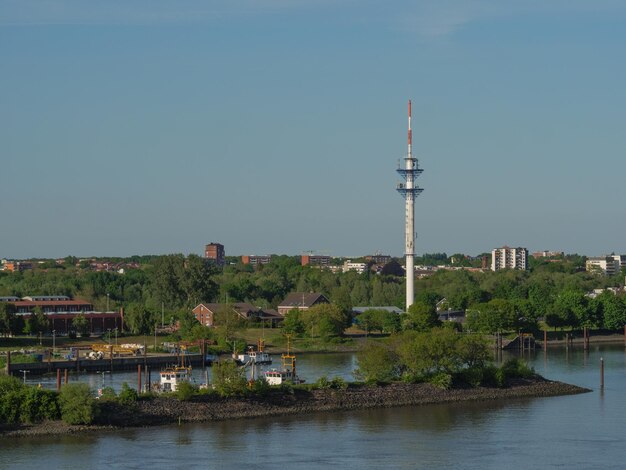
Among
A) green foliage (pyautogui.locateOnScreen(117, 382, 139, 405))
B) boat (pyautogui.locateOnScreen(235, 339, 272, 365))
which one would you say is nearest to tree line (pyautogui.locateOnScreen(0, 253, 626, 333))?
boat (pyautogui.locateOnScreen(235, 339, 272, 365))

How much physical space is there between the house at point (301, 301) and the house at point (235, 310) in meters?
3.95

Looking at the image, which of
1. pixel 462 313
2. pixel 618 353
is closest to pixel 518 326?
pixel 618 353

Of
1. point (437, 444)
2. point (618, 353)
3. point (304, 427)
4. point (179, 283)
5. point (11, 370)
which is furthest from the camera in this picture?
point (179, 283)

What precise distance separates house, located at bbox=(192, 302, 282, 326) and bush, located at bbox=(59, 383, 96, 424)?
1632 inches

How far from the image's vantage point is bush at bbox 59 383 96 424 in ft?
118

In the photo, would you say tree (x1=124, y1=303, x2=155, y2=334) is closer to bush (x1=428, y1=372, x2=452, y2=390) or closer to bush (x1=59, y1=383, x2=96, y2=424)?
bush (x1=428, y1=372, x2=452, y2=390)

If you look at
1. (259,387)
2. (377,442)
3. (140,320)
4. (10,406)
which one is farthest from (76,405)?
(140,320)

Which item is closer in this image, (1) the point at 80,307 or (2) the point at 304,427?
(2) the point at 304,427

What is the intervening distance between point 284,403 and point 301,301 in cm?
4517

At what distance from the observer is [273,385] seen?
4194cm

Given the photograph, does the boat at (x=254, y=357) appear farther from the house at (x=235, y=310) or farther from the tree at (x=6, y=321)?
the house at (x=235, y=310)

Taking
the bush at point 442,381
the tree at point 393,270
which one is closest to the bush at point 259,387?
the bush at point 442,381

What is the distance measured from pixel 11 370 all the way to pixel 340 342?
23524 mm

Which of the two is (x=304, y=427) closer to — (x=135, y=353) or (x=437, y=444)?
(x=437, y=444)
